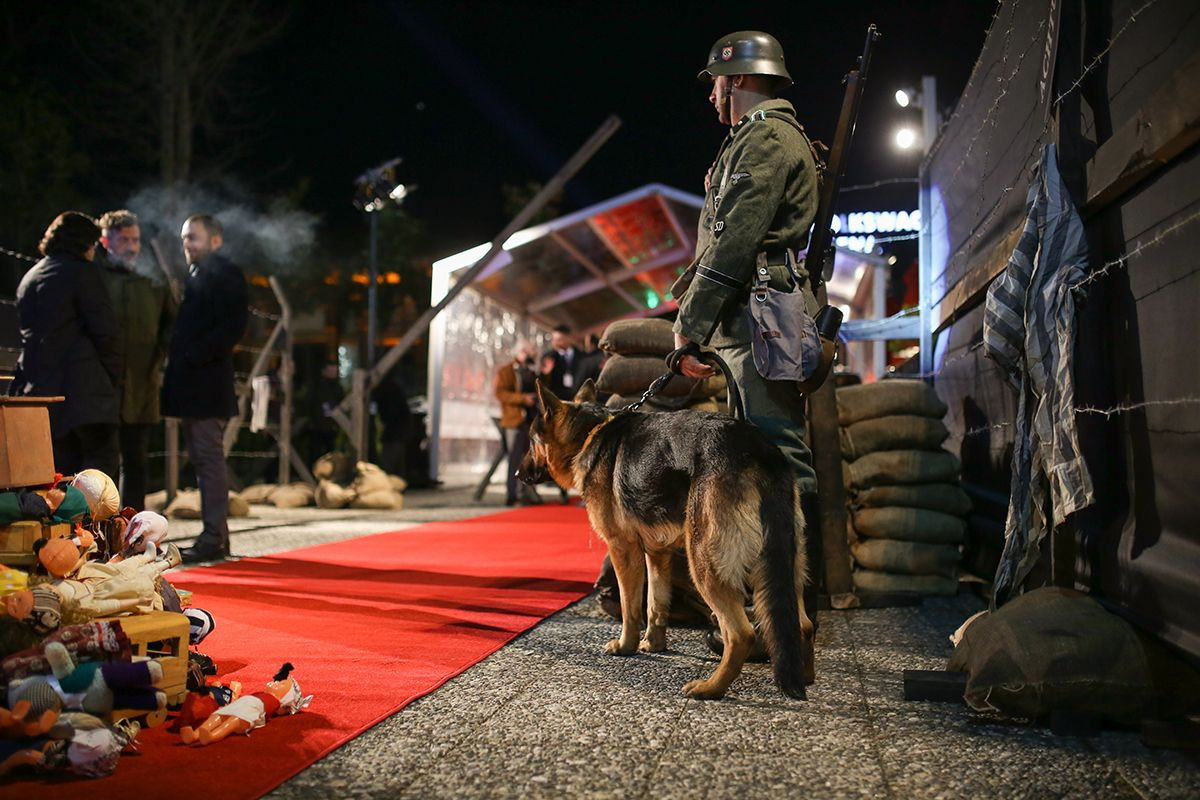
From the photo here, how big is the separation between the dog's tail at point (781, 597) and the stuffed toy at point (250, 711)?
1321mm

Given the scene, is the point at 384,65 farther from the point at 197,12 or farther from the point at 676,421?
the point at 676,421

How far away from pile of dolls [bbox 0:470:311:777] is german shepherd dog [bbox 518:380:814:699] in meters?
1.24

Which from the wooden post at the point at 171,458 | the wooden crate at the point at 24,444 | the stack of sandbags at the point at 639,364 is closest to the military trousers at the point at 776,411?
the stack of sandbags at the point at 639,364

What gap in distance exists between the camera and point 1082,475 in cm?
276

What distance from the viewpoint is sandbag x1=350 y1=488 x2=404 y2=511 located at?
11.3 meters

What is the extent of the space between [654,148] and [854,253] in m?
11.0

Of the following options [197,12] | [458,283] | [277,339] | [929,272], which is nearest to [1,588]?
[929,272]

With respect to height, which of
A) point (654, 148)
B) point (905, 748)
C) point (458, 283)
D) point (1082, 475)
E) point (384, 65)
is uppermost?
point (384, 65)

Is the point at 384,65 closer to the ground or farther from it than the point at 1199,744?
farther from it

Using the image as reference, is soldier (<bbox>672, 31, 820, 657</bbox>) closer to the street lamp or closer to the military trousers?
the military trousers

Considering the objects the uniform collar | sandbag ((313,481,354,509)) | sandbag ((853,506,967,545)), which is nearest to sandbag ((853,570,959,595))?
sandbag ((853,506,967,545))

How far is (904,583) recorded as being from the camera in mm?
4875

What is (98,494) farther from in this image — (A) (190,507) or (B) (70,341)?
(A) (190,507)

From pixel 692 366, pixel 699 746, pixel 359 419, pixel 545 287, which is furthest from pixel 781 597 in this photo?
pixel 545 287
